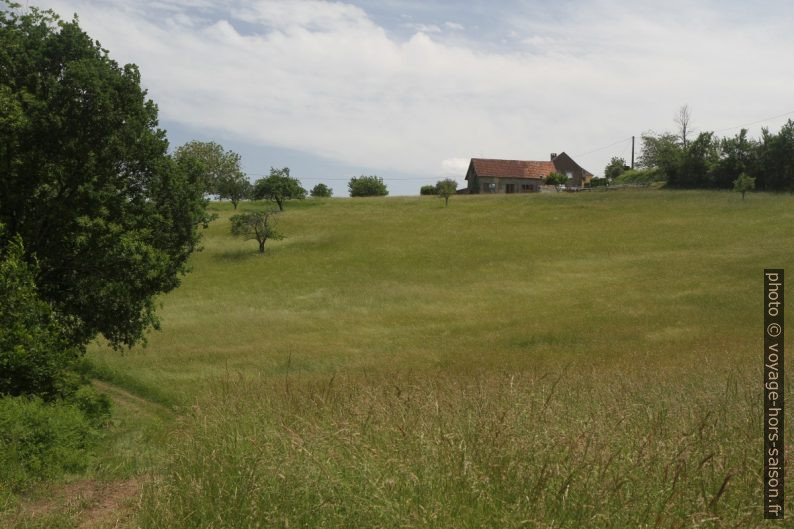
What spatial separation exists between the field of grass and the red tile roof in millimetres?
34394

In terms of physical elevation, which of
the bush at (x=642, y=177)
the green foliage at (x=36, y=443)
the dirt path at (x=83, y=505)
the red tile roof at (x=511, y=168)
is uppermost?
the red tile roof at (x=511, y=168)

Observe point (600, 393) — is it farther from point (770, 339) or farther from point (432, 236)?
point (432, 236)

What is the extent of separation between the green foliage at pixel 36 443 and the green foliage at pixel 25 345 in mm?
1353

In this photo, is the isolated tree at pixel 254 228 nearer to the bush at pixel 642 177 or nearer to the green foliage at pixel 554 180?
the bush at pixel 642 177

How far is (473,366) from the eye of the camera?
19.7 meters

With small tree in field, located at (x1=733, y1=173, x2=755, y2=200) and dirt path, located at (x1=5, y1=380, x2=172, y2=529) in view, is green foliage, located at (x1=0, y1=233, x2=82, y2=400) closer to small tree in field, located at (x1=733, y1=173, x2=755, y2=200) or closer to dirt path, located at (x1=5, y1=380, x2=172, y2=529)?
dirt path, located at (x1=5, y1=380, x2=172, y2=529)

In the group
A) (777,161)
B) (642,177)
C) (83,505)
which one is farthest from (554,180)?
(83,505)

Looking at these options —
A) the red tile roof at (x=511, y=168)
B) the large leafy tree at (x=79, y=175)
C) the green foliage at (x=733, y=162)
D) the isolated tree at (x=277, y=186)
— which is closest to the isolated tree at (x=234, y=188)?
the isolated tree at (x=277, y=186)

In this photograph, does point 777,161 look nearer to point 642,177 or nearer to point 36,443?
point 642,177

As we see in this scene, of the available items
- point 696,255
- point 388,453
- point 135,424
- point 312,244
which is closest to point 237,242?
point 312,244

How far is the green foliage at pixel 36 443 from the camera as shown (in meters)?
9.56

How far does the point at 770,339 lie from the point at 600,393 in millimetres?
2666

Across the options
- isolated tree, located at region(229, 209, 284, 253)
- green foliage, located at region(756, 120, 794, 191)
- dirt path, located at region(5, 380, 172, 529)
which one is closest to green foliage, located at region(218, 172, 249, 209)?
isolated tree, located at region(229, 209, 284, 253)

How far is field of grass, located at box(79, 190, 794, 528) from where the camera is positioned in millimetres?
5027
